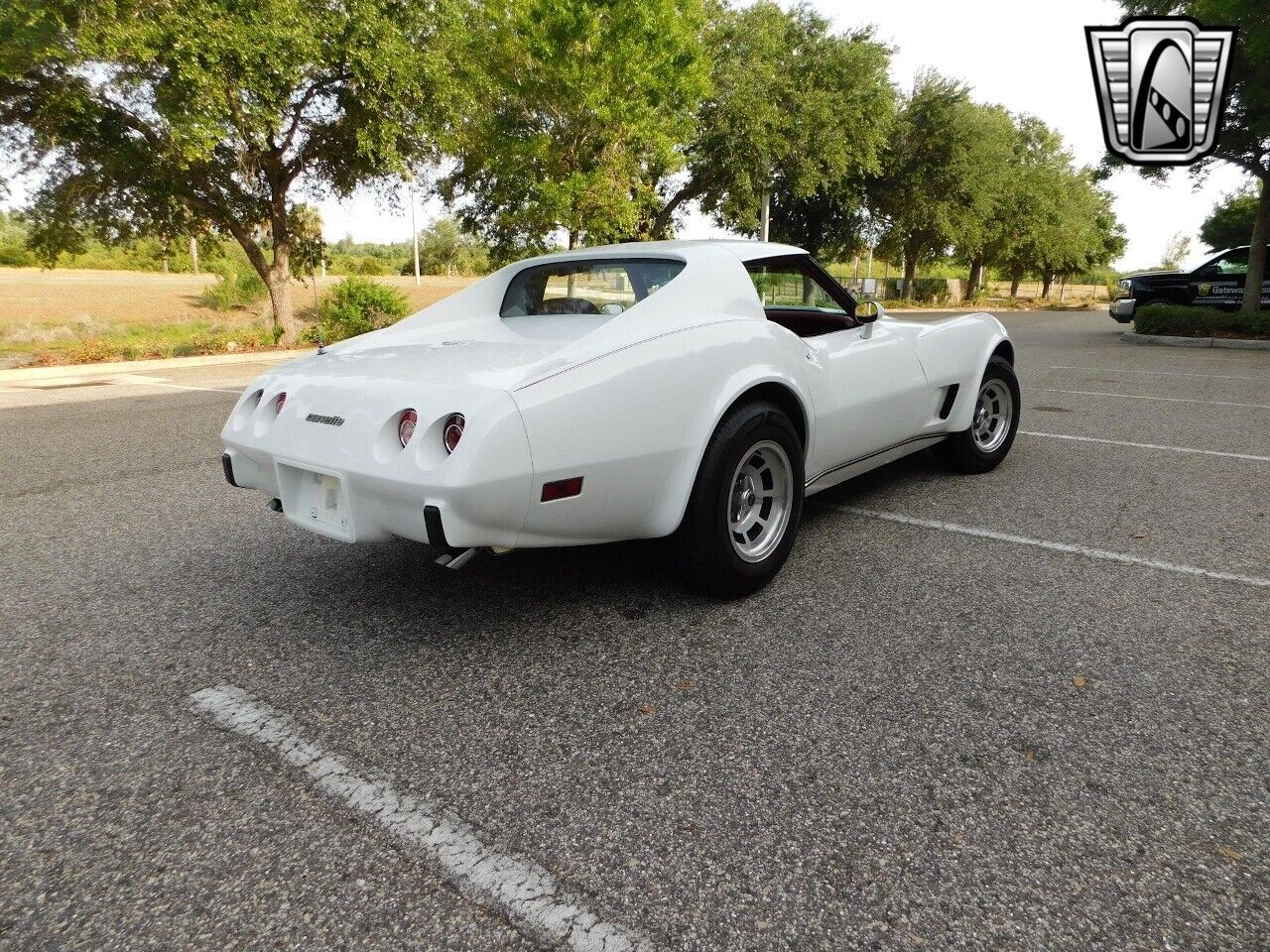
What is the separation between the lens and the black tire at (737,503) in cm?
291

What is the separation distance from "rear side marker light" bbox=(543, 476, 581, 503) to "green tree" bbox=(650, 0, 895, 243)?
21.9m

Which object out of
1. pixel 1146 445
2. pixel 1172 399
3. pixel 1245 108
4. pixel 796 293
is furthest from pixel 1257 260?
pixel 796 293

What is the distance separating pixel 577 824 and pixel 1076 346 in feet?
54.8

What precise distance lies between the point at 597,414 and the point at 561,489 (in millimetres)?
263

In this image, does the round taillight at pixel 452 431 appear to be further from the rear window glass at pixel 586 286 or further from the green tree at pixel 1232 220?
the green tree at pixel 1232 220

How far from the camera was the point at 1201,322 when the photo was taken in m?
15.6

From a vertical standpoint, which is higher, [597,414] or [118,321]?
[118,321]

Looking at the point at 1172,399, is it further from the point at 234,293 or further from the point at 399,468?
the point at 234,293

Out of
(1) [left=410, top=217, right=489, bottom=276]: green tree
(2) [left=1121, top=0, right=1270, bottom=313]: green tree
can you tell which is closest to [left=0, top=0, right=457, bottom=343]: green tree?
(2) [left=1121, top=0, right=1270, bottom=313]: green tree

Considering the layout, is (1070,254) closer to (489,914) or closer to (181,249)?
(181,249)

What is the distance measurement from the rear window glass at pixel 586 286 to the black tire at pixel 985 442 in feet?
7.90

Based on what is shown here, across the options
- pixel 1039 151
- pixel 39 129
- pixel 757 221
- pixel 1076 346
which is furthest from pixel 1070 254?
pixel 39 129

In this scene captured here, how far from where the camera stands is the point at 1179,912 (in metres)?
1.63

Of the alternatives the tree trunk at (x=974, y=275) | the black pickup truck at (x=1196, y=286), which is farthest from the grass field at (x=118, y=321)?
the tree trunk at (x=974, y=275)
